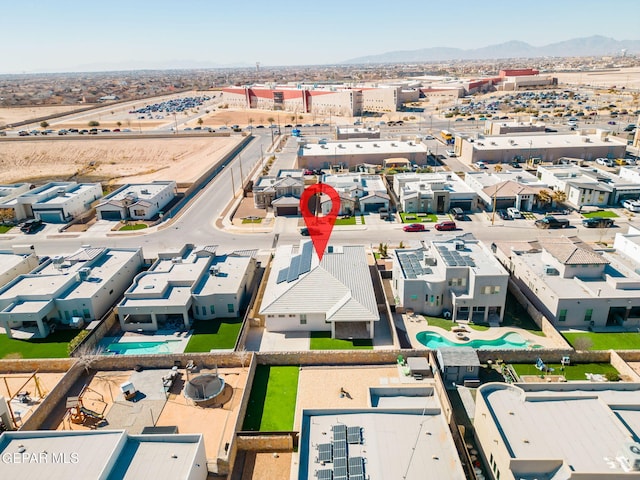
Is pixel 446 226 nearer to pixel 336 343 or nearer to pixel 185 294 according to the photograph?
pixel 336 343

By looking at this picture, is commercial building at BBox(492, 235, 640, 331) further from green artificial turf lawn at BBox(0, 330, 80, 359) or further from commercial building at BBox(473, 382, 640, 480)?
green artificial turf lawn at BBox(0, 330, 80, 359)

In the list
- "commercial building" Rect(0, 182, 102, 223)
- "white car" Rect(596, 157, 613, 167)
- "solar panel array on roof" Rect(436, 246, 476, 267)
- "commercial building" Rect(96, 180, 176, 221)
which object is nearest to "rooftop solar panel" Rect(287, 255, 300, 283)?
"solar panel array on roof" Rect(436, 246, 476, 267)

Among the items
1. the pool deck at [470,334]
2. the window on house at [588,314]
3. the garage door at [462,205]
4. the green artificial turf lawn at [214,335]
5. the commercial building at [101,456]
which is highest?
the commercial building at [101,456]

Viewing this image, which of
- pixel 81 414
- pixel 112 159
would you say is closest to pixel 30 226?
pixel 81 414

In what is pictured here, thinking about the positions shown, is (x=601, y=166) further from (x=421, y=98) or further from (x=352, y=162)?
(x=421, y=98)

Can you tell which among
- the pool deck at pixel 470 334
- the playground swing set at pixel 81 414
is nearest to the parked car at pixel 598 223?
the pool deck at pixel 470 334

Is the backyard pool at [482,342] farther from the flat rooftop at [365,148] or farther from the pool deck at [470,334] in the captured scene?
the flat rooftop at [365,148]

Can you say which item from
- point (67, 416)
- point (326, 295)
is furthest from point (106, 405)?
point (326, 295)
